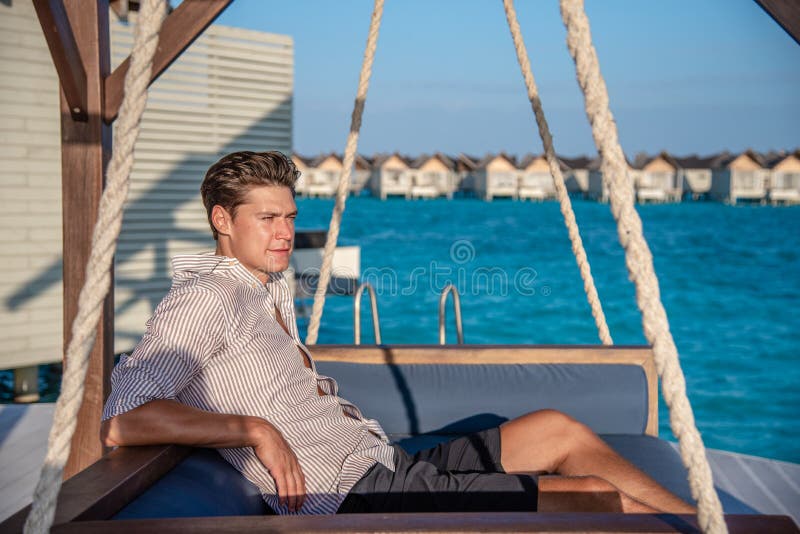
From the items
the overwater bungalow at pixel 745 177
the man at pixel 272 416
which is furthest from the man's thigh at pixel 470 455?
A: the overwater bungalow at pixel 745 177

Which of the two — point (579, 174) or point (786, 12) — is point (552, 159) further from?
point (579, 174)

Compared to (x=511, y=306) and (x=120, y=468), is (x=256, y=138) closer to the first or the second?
(x=120, y=468)

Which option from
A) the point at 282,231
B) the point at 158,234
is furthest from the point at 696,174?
the point at 282,231

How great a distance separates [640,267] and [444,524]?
1.49ft

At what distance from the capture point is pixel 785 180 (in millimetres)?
45031

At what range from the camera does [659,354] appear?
0.92 meters

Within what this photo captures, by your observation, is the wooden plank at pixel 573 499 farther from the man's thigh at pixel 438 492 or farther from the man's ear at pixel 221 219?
the man's ear at pixel 221 219

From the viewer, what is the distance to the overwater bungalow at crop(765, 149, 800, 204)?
4469 cm

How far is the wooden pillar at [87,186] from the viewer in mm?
2146

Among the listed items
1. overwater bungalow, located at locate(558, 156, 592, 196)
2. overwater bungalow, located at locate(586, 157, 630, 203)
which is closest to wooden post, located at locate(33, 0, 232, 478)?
overwater bungalow, located at locate(586, 157, 630, 203)

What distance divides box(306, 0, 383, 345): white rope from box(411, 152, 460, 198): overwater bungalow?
2035 inches

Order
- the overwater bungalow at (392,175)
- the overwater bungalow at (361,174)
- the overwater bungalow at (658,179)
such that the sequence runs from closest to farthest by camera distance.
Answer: the overwater bungalow at (658,179) < the overwater bungalow at (392,175) < the overwater bungalow at (361,174)

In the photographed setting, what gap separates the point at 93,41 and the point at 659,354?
1.92 m

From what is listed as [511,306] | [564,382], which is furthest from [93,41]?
[511,306]
